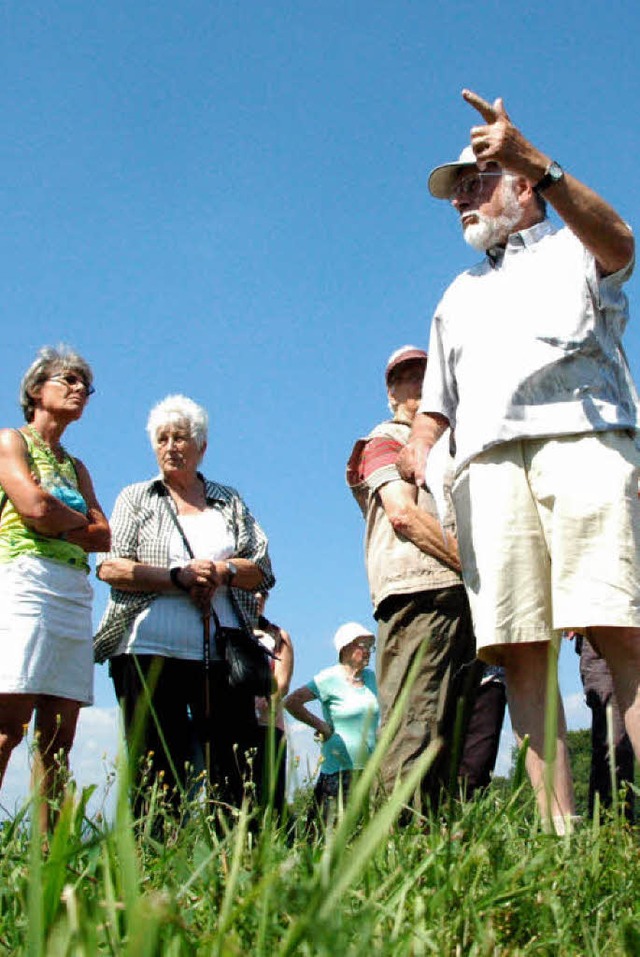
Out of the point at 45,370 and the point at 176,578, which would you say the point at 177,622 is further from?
the point at 45,370

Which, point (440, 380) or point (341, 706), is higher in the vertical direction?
point (440, 380)

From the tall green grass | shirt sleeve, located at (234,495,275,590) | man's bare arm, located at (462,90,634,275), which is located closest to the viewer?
the tall green grass

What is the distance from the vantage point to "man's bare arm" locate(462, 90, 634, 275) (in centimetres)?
294

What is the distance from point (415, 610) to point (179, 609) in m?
1.04

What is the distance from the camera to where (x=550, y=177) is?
9.66 ft

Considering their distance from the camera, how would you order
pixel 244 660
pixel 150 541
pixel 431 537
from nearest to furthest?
pixel 431 537
pixel 244 660
pixel 150 541

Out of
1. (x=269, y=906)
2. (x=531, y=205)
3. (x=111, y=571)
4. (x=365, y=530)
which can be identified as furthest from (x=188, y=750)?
(x=269, y=906)

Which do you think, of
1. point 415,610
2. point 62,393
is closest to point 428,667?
point 415,610

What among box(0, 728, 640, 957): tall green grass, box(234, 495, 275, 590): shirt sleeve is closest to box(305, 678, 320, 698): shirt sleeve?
box(234, 495, 275, 590): shirt sleeve

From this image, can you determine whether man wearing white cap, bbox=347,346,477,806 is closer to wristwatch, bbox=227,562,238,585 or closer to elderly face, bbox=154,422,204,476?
wristwatch, bbox=227,562,238,585

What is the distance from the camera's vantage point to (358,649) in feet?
25.0

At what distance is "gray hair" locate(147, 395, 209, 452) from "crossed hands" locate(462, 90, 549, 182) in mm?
2155

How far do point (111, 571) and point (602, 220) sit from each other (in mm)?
2397

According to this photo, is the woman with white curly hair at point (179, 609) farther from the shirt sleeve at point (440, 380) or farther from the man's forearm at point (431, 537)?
the shirt sleeve at point (440, 380)
